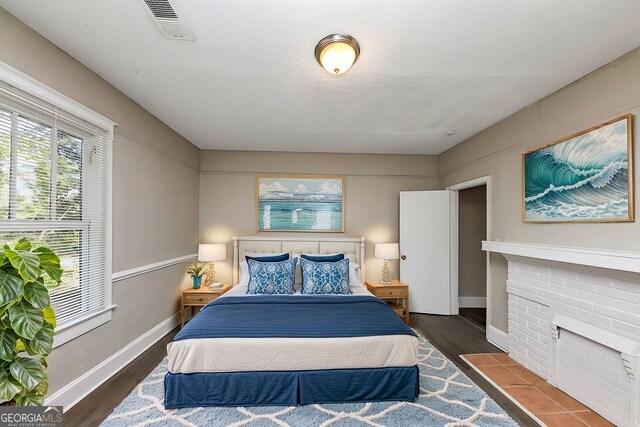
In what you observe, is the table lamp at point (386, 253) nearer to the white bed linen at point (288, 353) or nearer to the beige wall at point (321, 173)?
the beige wall at point (321, 173)

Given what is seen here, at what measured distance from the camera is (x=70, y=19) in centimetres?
179

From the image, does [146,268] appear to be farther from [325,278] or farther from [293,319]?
[325,278]

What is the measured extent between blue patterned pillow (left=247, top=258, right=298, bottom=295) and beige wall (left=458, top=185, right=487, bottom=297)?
298cm

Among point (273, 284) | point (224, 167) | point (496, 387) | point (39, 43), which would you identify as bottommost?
point (496, 387)

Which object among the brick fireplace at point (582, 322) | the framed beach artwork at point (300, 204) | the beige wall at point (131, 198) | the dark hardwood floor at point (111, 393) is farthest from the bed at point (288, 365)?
the framed beach artwork at point (300, 204)

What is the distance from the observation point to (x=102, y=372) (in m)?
2.55

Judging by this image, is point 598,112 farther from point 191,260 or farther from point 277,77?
point 191,260

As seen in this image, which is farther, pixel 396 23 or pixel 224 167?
pixel 224 167

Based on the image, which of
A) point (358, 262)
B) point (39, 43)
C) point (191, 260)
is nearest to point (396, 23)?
point (39, 43)

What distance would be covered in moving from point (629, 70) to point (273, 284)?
3705 mm

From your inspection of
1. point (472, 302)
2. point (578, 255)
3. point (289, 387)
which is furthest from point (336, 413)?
point (472, 302)

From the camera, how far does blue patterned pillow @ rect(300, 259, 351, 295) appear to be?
12.2ft

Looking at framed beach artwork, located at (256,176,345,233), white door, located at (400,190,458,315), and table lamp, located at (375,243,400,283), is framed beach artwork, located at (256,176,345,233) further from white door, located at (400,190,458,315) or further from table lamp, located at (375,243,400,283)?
white door, located at (400,190,458,315)

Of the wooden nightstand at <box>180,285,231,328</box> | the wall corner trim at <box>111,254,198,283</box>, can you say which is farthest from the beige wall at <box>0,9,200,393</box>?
the wooden nightstand at <box>180,285,231,328</box>
